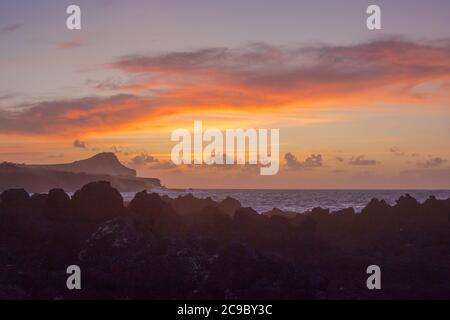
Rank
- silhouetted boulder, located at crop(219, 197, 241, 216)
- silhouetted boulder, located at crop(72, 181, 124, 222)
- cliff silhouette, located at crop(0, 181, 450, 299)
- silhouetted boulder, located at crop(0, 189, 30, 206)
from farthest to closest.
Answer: silhouetted boulder, located at crop(219, 197, 241, 216)
silhouetted boulder, located at crop(0, 189, 30, 206)
silhouetted boulder, located at crop(72, 181, 124, 222)
cliff silhouette, located at crop(0, 181, 450, 299)

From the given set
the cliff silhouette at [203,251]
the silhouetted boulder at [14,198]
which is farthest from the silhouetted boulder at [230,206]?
the silhouetted boulder at [14,198]

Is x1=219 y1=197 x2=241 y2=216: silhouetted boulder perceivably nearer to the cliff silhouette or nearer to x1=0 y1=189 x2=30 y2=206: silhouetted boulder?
the cliff silhouette

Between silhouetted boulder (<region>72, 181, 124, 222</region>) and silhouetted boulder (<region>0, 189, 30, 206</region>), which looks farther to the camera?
silhouetted boulder (<region>0, 189, 30, 206</region>)

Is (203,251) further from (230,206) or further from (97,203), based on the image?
(230,206)

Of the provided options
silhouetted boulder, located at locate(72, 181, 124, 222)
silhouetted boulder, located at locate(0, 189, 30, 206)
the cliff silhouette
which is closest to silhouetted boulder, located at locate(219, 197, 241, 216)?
the cliff silhouette

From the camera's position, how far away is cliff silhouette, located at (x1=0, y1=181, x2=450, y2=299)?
22.8 meters

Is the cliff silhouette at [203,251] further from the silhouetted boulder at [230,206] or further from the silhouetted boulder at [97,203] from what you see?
the silhouetted boulder at [230,206]

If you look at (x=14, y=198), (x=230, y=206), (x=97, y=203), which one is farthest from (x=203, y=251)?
(x=230, y=206)

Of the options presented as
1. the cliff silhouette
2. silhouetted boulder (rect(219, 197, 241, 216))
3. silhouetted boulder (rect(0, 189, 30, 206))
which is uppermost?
silhouetted boulder (rect(0, 189, 30, 206))
